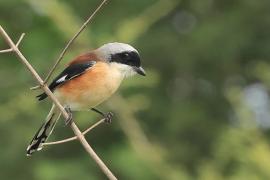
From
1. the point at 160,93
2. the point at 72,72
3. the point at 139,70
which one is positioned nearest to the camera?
the point at 139,70

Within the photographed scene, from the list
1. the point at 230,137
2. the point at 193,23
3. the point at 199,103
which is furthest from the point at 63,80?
the point at 193,23

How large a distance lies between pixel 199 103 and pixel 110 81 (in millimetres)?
10724

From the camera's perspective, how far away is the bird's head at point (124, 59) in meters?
5.45

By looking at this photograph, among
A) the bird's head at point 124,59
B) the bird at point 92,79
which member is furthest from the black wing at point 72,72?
the bird's head at point 124,59

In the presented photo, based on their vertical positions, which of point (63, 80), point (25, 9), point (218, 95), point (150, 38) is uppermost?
point (63, 80)

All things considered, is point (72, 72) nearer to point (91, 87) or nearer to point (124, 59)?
point (91, 87)

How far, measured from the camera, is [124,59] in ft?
18.1

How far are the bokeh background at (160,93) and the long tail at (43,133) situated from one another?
282cm

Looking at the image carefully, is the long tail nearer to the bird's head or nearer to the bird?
the bird

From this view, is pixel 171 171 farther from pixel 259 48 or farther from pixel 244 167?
pixel 259 48

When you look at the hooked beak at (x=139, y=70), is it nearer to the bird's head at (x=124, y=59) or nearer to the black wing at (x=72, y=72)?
the bird's head at (x=124, y=59)

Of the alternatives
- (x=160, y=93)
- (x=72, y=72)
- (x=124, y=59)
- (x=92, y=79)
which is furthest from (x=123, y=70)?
(x=160, y=93)

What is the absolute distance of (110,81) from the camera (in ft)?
17.8

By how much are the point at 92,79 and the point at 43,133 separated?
48cm
